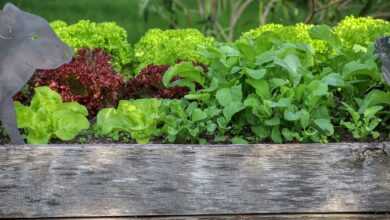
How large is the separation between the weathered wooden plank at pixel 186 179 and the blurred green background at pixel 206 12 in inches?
116

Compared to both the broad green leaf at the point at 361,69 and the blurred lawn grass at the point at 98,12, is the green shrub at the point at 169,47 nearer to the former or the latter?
the broad green leaf at the point at 361,69

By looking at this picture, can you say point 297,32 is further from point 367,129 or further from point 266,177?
point 266,177

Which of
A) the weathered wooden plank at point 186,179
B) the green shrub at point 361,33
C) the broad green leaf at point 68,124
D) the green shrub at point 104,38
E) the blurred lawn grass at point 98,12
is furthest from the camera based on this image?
the blurred lawn grass at point 98,12

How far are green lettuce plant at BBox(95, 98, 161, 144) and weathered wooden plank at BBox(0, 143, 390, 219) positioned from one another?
0.25 m

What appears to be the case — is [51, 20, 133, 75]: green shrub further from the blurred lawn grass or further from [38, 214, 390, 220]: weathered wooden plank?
the blurred lawn grass

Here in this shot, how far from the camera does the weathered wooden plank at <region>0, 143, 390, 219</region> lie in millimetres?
2379

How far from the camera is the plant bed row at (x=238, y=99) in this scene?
257 cm

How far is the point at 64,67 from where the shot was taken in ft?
9.91

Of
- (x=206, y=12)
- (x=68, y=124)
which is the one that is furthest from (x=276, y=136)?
(x=206, y=12)

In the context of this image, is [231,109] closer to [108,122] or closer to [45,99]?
[108,122]

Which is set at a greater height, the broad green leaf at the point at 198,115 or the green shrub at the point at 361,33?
the green shrub at the point at 361,33

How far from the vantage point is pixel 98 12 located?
27.8 ft

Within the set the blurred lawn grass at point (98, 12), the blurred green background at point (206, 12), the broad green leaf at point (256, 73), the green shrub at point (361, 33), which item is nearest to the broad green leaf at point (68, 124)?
the broad green leaf at point (256, 73)

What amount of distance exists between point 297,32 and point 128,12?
5.78 meters
